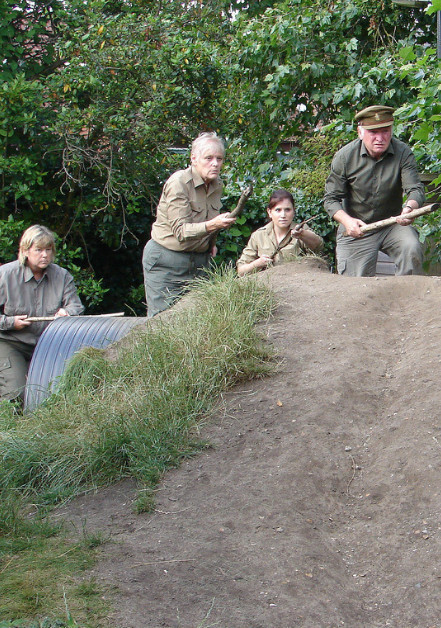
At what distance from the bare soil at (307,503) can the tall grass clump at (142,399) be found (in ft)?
0.42

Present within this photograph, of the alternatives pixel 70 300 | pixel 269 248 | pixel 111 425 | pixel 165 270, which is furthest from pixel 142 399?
pixel 70 300

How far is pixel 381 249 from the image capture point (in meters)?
6.71

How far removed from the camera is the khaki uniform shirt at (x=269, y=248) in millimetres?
6695

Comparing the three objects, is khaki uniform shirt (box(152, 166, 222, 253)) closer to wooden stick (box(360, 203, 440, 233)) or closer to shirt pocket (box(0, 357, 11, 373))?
wooden stick (box(360, 203, 440, 233))

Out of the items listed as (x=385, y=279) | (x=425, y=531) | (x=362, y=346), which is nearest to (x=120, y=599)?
(x=425, y=531)

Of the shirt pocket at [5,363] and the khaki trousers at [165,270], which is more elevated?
the khaki trousers at [165,270]

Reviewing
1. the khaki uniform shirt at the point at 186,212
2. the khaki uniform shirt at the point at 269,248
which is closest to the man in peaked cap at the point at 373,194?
the khaki uniform shirt at the point at 269,248

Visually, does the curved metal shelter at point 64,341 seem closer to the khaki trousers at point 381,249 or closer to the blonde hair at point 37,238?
the blonde hair at point 37,238

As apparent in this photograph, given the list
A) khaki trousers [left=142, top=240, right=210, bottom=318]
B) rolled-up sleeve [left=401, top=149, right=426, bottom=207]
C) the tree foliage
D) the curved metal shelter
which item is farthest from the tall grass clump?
the tree foliage

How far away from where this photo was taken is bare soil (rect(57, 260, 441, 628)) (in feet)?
10.2

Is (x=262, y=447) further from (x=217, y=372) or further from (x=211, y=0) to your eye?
(x=211, y=0)

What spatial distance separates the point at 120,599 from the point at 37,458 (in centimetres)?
154

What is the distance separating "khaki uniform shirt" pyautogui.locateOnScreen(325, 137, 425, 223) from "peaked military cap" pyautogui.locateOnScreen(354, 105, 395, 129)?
20cm

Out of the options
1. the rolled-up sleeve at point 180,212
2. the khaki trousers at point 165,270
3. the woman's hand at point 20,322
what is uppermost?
the rolled-up sleeve at point 180,212
